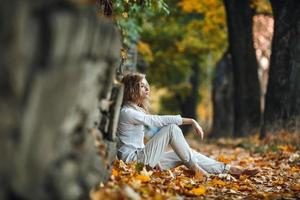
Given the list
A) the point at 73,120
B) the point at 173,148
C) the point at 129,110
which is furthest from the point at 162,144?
the point at 73,120

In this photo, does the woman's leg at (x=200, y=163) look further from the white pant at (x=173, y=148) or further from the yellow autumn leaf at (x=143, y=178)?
the yellow autumn leaf at (x=143, y=178)

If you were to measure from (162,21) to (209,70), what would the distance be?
1032 centimetres

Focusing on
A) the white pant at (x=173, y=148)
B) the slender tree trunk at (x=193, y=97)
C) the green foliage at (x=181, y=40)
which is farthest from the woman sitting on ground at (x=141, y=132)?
the slender tree trunk at (x=193, y=97)

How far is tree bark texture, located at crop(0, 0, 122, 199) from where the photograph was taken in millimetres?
3562

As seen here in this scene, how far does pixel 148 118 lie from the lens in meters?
6.96

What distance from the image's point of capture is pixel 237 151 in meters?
13.1

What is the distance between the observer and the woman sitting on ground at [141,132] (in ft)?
23.1

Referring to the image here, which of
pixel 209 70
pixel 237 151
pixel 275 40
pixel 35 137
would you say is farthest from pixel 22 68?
pixel 209 70

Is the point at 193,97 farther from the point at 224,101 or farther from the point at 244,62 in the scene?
the point at 244,62

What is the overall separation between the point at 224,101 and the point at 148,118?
16754mm

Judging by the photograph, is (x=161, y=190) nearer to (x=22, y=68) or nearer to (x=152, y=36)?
(x=22, y=68)

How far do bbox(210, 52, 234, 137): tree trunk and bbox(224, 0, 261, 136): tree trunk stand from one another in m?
5.34

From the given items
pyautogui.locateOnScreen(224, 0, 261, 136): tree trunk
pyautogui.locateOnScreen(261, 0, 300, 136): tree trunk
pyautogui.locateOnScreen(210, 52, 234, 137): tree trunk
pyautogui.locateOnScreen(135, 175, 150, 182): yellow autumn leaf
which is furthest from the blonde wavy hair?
pyautogui.locateOnScreen(210, 52, 234, 137): tree trunk

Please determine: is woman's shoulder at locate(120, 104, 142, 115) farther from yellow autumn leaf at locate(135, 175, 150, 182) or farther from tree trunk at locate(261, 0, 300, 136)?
tree trunk at locate(261, 0, 300, 136)
